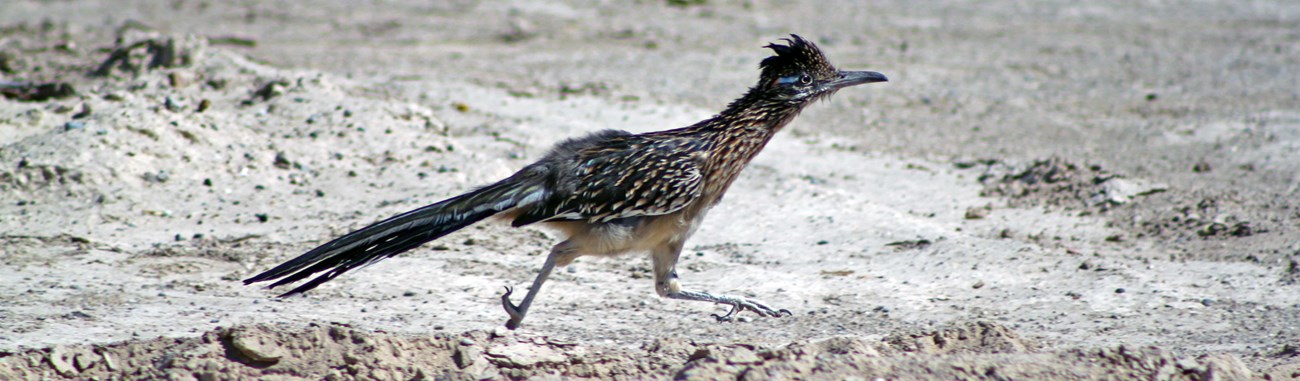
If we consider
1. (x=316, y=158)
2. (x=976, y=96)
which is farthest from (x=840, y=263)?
(x=976, y=96)

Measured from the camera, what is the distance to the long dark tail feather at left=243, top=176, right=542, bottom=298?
561 cm

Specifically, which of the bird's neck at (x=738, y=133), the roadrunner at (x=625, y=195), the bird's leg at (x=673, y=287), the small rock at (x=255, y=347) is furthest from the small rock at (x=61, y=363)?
the bird's neck at (x=738, y=133)

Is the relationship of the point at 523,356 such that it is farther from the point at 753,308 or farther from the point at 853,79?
the point at 853,79

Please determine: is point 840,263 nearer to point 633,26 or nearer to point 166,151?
point 166,151

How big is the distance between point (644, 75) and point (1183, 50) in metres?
5.55

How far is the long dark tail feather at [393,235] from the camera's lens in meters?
5.61

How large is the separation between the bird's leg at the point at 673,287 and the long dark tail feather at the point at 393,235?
71 cm

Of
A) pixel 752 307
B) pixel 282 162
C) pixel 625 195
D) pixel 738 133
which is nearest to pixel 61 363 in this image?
pixel 625 195

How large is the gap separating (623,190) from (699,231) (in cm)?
214

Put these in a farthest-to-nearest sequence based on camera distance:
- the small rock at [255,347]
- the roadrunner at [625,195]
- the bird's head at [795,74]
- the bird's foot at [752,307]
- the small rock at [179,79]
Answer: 1. the small rock at [179,79]
2. the bird's head at [795,74]
3. the bird's foot at [752,307]
4. the roadrunner at [625,195]
5. the small rock at [255,347]

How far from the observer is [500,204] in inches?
236

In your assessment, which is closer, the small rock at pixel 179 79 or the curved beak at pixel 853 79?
the curved beak at pixel 853 79

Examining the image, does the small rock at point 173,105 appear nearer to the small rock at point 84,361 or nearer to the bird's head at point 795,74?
the small rock at point 84,361

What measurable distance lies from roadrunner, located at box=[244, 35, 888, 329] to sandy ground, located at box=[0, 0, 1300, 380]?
340mm
